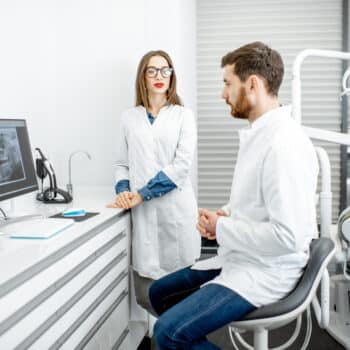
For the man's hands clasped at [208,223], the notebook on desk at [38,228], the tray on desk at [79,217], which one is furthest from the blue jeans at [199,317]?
the tray on desk at [79,217]

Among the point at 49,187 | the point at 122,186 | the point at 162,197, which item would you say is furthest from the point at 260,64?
the point at 49,187

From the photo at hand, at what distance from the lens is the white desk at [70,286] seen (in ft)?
4.27

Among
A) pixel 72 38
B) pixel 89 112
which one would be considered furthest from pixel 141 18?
pixel 89 112

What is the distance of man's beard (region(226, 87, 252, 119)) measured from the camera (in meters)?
1.65

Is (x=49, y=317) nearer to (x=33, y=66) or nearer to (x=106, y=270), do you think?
(x=106, y=270)

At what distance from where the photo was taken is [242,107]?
65.3 inches

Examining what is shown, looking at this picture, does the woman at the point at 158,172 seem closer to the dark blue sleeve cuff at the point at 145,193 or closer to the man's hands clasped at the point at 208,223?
the dark blue sleeve cuff at the point at 145,193

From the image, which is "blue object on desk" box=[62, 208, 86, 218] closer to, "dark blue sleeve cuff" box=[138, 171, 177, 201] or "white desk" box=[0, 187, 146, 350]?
"white desk" box=[0, 187, 146, 350]

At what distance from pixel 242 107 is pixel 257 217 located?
409mm

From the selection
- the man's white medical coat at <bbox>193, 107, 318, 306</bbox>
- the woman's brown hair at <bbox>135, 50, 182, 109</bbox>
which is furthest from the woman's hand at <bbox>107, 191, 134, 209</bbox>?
the man's white medical coat at <bbox>193, 107, 318, 306</bbox>

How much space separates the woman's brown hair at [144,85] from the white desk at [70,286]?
0.60 m

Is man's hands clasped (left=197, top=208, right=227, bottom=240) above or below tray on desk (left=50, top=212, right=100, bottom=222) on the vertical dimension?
above

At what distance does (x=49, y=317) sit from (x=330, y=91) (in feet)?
9.55

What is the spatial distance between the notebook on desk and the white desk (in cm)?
3
